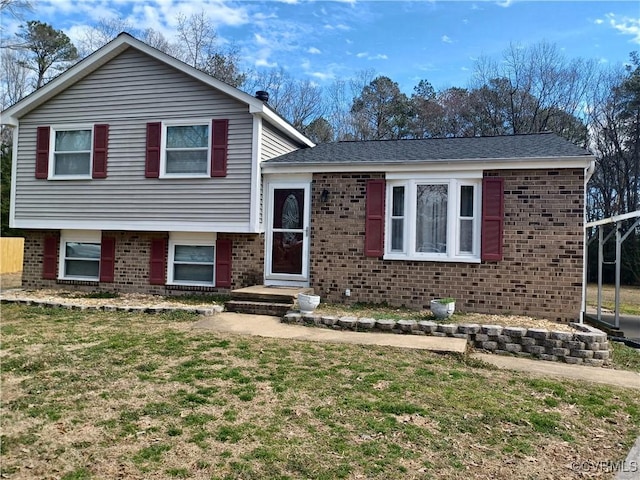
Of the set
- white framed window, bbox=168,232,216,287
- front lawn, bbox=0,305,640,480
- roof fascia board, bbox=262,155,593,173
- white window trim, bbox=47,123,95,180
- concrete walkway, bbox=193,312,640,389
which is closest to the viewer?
front lawn, bbox=0,305,640,480

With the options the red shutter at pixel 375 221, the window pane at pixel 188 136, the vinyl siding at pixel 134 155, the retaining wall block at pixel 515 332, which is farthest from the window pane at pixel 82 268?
the retaining wall block at pixel 515 332

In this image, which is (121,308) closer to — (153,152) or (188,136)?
(153,152)

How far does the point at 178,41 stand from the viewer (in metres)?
26.1

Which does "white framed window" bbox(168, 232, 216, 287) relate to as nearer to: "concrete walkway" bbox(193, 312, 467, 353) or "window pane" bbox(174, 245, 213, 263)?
"window pane" bbox(174, 245, 213, 263)

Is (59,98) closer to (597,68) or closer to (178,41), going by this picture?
(178,41)

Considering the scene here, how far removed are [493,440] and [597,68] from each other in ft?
98.4

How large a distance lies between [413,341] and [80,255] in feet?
A: 28.7

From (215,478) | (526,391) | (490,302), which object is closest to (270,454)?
(215,478)

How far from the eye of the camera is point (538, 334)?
7039mm

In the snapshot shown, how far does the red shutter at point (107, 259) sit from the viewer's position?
11.0 metres

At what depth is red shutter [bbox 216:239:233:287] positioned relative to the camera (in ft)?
34.0

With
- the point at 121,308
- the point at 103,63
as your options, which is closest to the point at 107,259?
the point at 121,308

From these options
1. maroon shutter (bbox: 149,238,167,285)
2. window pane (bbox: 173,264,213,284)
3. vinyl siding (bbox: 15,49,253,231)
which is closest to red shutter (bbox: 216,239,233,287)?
window pane (bbox: 173,264,213,284)

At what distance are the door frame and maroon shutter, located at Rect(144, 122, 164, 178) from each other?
2623mm
